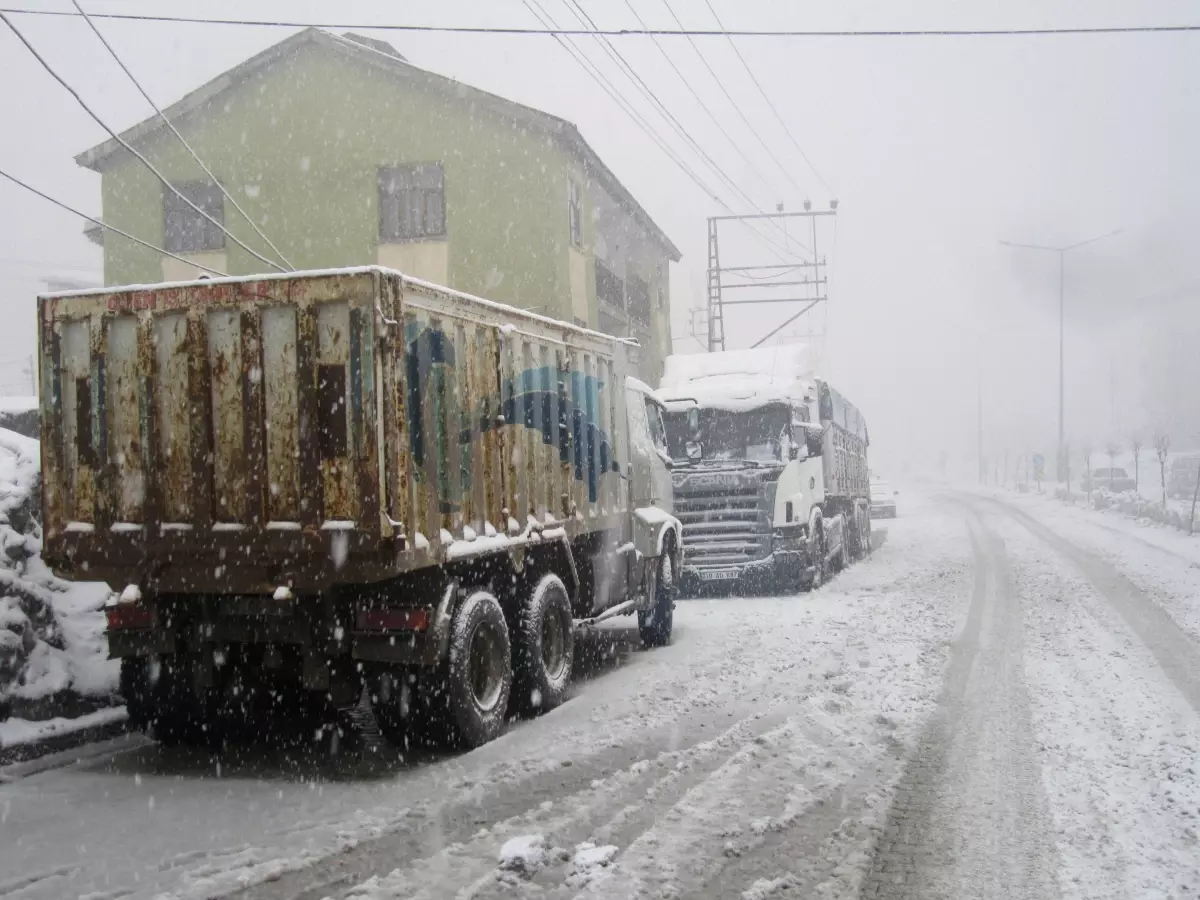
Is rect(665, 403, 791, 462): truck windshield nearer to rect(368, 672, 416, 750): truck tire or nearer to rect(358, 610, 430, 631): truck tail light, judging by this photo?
rect(368, 672, 416, 750): truck tire

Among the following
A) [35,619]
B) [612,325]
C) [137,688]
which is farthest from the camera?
[612,325]

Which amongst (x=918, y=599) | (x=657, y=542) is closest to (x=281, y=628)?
(x=657, y=542)

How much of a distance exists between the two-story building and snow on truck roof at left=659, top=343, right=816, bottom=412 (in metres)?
5.70

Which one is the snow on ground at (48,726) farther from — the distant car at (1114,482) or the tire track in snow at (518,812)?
the distant car at (1114,482)

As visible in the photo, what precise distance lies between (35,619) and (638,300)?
27.2 metres

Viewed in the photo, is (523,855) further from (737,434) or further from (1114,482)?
(1114,482)

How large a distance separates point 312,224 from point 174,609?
18.0 meters

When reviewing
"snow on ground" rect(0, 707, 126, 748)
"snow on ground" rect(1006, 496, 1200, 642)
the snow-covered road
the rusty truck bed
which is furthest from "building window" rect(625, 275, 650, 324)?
the rusty truck bed

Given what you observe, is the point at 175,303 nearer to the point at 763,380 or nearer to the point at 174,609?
the point at 174,609

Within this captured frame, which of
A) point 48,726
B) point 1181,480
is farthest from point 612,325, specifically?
point 1181,480

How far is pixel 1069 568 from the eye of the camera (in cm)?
1881

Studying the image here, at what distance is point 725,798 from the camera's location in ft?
19.5

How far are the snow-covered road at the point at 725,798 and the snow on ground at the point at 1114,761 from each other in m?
0.02

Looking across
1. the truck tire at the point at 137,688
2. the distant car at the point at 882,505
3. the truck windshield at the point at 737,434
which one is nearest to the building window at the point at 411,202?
the truck windshield at the point at 737,434
